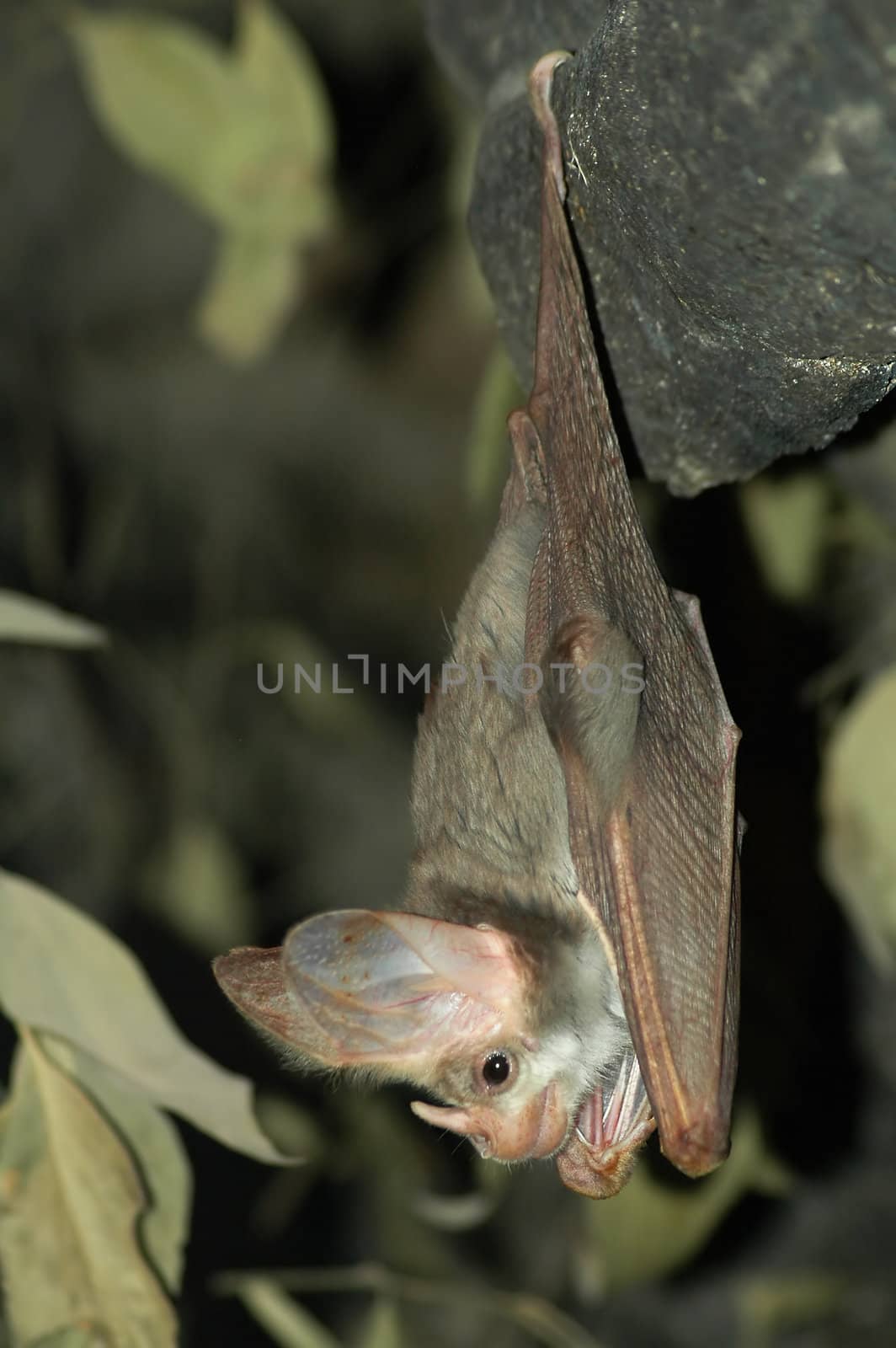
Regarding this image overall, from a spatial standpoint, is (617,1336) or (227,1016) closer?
(617,1336)

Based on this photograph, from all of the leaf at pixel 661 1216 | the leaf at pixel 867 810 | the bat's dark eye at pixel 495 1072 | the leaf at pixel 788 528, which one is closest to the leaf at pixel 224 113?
the leaf at pixel 788 528

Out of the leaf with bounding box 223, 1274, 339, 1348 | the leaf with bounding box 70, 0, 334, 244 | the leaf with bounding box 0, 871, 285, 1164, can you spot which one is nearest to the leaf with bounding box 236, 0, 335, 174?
the leaf with bounding box 70, 0, 334, 244

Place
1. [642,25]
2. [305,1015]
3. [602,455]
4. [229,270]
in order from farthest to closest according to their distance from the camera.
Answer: [229,270]
[602,455]
[305,1015]
[642,25]

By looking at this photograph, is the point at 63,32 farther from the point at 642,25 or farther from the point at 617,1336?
the point at 617,1336

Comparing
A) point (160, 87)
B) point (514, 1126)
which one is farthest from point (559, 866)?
point (160, 87)

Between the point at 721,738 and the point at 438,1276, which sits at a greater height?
the point at 721,738

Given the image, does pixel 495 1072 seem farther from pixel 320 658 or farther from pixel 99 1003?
pixel 320 658

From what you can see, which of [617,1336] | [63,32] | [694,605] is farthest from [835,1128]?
[63,32]
